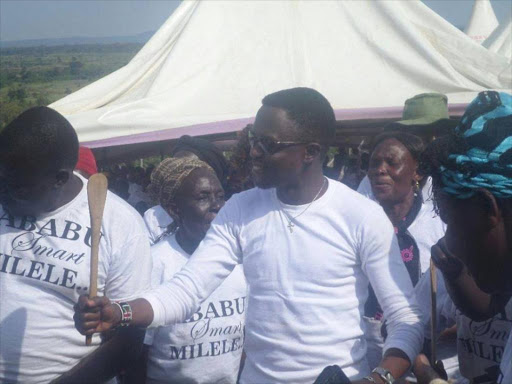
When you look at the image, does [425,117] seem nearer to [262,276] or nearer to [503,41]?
[262,276]

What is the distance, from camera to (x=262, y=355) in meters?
2.44

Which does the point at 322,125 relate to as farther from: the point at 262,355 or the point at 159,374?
the point at 159,374

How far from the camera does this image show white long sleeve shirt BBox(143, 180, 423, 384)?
2316mm

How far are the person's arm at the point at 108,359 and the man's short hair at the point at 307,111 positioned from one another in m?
1.04

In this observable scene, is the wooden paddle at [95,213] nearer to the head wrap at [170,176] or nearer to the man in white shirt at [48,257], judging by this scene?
the man in white shirt at [48,257]

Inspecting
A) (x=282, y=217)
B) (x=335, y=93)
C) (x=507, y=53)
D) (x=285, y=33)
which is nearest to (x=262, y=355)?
(x=282, y=217)

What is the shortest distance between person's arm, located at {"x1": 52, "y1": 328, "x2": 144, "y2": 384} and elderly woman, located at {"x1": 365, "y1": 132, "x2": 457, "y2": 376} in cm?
114

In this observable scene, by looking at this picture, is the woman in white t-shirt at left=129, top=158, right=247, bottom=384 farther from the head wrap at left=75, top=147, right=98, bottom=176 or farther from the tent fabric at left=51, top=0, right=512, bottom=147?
the tent fabric at left=51, top=0, right=512, bottom=147

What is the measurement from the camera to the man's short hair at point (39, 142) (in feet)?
7.99

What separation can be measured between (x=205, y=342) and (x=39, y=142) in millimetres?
1101

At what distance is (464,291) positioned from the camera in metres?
2.10

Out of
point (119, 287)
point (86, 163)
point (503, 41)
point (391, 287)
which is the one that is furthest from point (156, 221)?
→ point (503, 41)

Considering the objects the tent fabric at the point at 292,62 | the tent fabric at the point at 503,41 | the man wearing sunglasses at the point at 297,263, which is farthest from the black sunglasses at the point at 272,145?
the tent fabric at the point at 503,41

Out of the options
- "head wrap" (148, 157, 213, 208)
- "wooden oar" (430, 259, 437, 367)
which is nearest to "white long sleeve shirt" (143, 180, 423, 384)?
"wooden oar" (430, 259, 437, 367)
